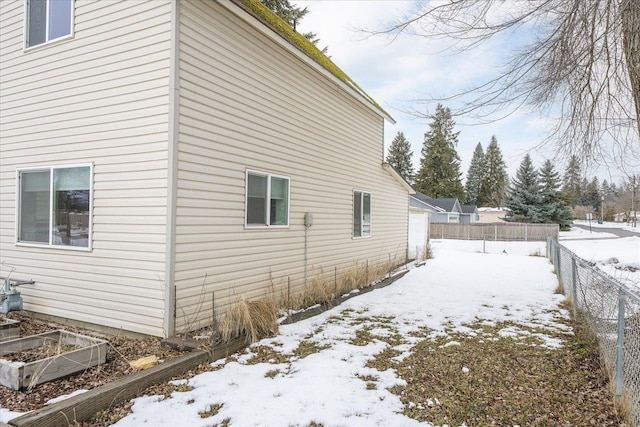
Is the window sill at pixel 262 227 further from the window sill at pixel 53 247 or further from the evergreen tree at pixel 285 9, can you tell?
the evergreen tree at pixel 285 9

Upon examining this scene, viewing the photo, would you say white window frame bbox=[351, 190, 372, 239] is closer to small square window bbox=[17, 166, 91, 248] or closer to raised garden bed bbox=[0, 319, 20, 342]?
small square window bbox=[17, 166, 91, 248]

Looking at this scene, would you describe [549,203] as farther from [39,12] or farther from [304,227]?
[39,12]

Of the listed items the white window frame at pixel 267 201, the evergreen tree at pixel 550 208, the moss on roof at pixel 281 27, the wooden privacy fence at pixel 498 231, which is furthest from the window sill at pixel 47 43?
the evergreen tree at pixel 550 208

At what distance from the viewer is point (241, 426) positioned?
3076 mm

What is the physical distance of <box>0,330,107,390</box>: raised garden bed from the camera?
340 cm

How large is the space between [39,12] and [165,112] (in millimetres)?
3278

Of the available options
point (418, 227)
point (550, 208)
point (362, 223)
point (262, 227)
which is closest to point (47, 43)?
point (262, 227)

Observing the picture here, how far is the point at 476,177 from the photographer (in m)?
59.7

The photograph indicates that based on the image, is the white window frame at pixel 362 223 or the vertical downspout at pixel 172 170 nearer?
the vertical downspout at pixel 172 170

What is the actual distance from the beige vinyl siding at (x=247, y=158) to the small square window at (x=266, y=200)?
139mm

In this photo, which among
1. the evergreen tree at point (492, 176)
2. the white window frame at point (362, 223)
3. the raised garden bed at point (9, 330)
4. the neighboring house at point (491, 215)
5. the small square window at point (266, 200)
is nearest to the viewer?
the raised garden bed at point (9, 330)

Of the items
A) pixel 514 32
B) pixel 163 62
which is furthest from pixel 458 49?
pixel 163 62

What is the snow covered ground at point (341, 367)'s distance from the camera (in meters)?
3.26

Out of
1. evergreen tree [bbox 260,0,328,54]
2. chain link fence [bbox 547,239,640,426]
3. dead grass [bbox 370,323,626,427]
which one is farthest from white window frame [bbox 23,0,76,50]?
evergreen tree [bbox 260,0,328,54]
